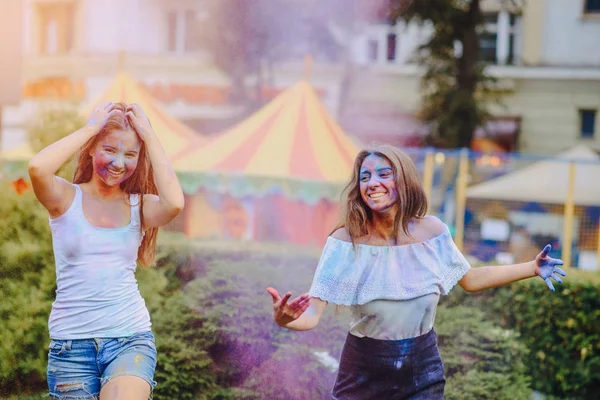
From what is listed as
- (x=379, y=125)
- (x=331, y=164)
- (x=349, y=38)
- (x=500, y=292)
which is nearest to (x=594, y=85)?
(x=379, y=125)

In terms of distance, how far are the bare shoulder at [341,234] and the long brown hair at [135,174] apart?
0.68m

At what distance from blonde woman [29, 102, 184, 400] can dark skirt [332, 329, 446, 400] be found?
72 centimetres

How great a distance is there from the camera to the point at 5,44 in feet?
18.7

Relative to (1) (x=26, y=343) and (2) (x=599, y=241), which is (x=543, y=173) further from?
(1) (x=26, y=343)

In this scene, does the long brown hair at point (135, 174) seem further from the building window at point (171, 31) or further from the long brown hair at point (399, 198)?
the building window at point (171, 31)

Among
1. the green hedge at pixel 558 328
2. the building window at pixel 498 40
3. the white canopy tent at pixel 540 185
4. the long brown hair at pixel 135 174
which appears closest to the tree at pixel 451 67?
the building window at pixel 498 40

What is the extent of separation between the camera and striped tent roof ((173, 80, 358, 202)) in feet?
35.1

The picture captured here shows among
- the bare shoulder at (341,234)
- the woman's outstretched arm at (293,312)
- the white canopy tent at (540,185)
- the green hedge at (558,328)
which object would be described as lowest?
the green hedge at (558,328)

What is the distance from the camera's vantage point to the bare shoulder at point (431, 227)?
10.1 feet

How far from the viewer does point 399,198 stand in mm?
3047

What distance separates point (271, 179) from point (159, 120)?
3.41 metres

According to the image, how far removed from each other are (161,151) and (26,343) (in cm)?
200

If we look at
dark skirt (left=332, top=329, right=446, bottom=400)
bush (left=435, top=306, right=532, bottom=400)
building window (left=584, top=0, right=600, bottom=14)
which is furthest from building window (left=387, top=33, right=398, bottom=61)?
dark skirt (left=332, top=329, right=446, bottom=400)

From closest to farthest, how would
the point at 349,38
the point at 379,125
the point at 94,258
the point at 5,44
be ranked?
1. the point at 94,258
2. the point at 5,44
3. the point at 349,38
4. the point at 379,125
